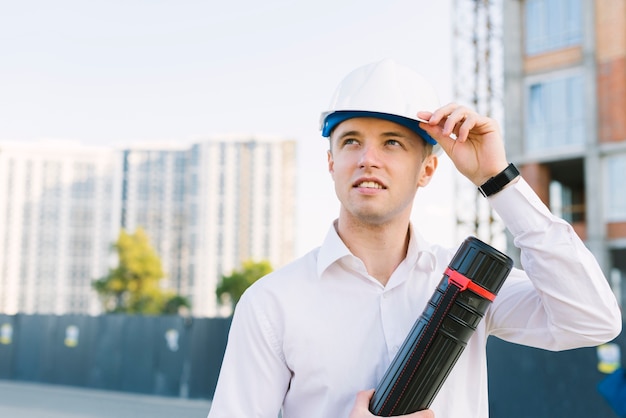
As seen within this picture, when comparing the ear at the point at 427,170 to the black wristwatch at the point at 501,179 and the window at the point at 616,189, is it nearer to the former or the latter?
the black wristwatch at the point at 501,179

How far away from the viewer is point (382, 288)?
2.31 m

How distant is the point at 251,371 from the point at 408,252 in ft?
1.97

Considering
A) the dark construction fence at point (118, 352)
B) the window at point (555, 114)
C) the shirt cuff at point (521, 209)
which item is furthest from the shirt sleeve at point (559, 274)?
the window at point (555, 114)

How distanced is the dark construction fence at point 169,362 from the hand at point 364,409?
9.32m

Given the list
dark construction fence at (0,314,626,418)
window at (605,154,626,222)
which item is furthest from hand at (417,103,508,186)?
window at (605,154,626,222)

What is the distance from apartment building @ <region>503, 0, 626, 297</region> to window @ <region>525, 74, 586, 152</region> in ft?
0.09

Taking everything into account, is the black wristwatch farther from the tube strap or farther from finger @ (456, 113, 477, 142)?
the tube strap

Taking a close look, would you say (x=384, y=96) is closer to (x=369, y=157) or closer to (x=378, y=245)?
(x=369, y=157)

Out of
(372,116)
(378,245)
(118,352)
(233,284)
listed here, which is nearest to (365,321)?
(378,245)

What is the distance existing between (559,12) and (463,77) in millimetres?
18606

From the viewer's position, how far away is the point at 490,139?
2.19 metres

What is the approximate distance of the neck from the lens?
2361 mm

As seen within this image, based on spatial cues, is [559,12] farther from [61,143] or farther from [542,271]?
[61,143]

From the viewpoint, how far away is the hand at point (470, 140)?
84.2 inches
